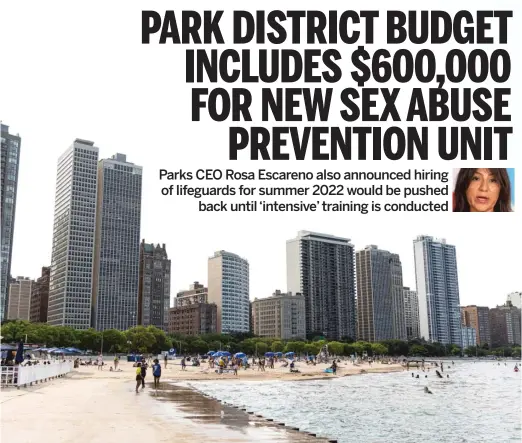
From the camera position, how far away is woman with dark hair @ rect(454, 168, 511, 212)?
17.5 meters

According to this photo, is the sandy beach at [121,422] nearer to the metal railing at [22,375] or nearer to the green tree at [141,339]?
the metal railing at [22,375]

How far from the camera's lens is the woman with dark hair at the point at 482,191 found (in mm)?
17469

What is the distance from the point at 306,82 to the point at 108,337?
144212mm

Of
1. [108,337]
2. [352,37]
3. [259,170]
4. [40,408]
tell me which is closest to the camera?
[352,37]

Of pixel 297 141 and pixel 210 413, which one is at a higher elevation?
pixel 297 141

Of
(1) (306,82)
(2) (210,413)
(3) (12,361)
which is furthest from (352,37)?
(3) (12,361)

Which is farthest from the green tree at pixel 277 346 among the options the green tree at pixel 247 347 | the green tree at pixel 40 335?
the green tree at pixel 40 335

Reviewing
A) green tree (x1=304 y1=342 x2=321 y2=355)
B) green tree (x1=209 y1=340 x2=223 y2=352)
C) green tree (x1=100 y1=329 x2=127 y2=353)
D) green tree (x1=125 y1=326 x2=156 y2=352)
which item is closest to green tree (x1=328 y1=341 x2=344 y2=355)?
green tree (x1=304 y1=342 x2=321 y2=355)

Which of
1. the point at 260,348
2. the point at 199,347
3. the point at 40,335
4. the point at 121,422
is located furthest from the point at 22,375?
the point at 260,348

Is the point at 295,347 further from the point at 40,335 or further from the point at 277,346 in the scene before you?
the point at 40,335

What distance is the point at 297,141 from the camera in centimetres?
1528

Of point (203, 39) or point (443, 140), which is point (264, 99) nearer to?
point (203, 39)

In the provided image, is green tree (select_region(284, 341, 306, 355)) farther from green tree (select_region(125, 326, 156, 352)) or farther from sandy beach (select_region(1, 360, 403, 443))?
sandy beach (select_region(1, 360, 403, 443))

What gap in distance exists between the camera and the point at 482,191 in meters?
18.0
